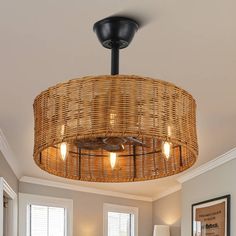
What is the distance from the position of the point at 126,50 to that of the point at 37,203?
4266 mm

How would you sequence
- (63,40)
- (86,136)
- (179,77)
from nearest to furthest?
(86,136) → (63,40) → (179,77)

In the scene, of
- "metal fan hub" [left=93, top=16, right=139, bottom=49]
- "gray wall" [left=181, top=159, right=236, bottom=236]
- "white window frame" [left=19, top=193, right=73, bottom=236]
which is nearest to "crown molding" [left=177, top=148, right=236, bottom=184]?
"gray wall" [left=181, top=159, right=236, bottom=236]

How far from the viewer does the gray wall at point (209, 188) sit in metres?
5.18

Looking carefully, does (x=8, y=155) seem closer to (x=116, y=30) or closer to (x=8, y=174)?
(x=8, y=174)

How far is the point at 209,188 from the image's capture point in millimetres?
5727

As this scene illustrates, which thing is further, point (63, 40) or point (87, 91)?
point (63, 40)

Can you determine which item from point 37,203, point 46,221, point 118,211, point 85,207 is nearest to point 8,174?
point 37,203

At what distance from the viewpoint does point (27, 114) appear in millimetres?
3857

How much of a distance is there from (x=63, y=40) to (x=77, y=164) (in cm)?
66

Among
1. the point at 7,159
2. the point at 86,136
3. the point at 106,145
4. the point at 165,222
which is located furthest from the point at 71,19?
the point at 165,222

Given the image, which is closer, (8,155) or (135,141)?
(135,141)

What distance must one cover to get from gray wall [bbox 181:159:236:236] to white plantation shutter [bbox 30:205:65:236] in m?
1.68

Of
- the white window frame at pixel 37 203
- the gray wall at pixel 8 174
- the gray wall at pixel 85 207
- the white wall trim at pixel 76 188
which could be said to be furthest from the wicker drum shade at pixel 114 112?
the gray wall at pixel 85 207

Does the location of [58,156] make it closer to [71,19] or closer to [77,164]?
[77,164]
